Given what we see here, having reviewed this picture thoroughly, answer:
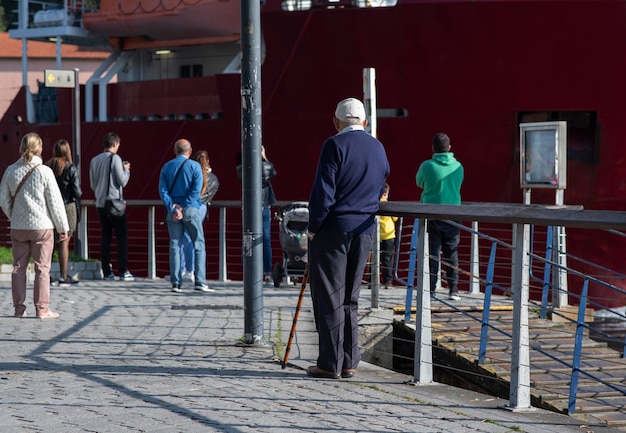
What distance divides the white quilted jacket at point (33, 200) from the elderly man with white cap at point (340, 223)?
3.77 metres

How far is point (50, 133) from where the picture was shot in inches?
1009

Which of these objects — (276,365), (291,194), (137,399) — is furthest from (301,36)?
(137,399)

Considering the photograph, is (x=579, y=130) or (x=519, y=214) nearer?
(x=519, y=214)

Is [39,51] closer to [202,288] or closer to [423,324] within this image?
[202,288]

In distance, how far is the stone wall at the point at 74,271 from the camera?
47.1 feet

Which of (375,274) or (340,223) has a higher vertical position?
(340,223)

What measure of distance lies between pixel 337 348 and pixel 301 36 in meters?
11.6

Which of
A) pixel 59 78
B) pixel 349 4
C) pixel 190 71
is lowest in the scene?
pixel 59 78

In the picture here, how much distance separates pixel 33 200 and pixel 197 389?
407cm

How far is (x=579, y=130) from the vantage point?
55.6 ft

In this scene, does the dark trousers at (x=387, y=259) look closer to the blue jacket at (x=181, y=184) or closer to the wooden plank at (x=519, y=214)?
the blue jacket at (x=181, y=184)

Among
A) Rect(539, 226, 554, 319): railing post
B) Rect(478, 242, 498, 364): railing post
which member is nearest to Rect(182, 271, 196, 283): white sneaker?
Rect(539, 226, 554, 319): railing post

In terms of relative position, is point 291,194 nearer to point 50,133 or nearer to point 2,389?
point 50,133

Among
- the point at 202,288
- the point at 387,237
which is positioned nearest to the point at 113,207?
the point at 202,288
